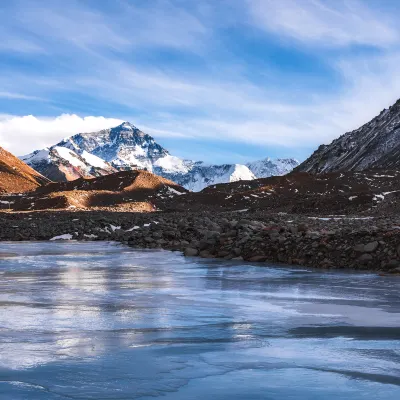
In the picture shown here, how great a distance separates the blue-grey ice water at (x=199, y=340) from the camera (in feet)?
15.1

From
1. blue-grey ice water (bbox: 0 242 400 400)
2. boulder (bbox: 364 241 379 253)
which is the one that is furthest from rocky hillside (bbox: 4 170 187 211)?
blue-grey ice water (bbox: 0 242 400 400)

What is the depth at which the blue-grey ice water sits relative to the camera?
461 cm

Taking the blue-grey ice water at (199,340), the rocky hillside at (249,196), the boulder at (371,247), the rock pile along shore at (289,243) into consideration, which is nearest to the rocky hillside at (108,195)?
the rocky hillside at (249,196)

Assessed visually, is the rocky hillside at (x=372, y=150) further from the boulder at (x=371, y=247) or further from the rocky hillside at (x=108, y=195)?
the boulder at (x=371, y=247)

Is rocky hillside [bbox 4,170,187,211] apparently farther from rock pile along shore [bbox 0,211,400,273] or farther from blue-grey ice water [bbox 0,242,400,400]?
blue-grey ice water [bbox 0,242,400,400]

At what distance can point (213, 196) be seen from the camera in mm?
82312

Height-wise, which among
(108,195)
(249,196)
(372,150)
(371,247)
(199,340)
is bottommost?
(199,340)

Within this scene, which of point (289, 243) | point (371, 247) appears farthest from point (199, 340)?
point (289, 243)

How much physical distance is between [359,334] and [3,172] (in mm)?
197477

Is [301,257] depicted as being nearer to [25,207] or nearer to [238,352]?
[238,352]

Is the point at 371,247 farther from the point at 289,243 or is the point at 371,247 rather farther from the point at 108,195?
the point at 108,195

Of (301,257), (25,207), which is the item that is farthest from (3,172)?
(301,257)

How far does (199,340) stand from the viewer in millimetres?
6379

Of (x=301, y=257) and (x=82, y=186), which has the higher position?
(x=82, y=186)
